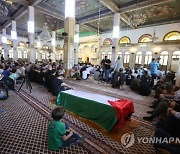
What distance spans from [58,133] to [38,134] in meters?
0.77

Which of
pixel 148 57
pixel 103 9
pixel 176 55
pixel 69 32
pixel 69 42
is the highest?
pixel 103 9

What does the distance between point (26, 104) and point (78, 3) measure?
10.2 meters

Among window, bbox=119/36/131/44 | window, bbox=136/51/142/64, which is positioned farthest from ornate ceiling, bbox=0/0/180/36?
window, bbox=136/51/142/64

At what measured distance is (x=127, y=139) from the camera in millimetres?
2482

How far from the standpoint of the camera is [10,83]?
551 cm

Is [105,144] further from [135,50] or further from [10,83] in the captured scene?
[135,50]

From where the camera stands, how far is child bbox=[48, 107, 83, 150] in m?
1.90

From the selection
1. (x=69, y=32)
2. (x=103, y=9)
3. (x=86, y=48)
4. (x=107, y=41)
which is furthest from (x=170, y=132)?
(x=86, y=48)

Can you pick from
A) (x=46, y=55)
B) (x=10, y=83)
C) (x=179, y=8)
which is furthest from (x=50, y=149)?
(x=46, y=55)

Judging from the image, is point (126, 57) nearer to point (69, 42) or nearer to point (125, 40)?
point (125, 40)

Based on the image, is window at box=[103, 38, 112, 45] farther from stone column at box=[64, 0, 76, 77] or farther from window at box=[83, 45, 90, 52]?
stone column at box=[64, 0, 76, 77]

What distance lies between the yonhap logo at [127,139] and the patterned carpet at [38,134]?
89 millimetres

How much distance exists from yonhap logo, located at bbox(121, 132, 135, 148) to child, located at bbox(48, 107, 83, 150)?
92cm

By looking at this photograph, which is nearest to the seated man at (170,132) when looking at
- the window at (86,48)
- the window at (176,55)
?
the window at (176,55)
